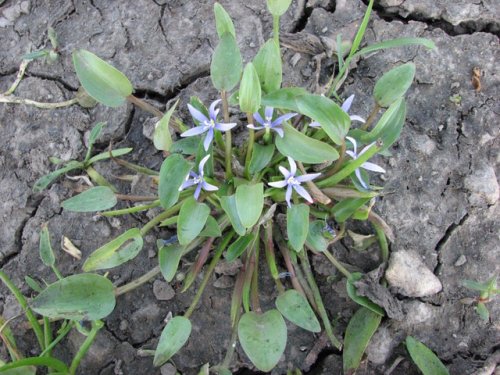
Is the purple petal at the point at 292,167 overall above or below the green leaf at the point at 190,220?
above

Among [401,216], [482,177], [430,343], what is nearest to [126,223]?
[401,216]

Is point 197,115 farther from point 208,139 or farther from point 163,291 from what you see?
point 163,291

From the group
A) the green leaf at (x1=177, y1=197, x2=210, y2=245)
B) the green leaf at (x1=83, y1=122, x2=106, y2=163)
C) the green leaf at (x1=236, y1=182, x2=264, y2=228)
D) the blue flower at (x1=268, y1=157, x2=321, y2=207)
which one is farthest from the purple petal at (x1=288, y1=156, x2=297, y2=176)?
the green leaf at (x1=83, y1=122, x2=106, y2=163)

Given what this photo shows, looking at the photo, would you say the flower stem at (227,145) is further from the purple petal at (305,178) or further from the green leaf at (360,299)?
the green leaf at (360,299)

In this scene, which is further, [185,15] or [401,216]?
[185,15]

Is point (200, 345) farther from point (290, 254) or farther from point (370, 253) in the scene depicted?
point (370, 253)

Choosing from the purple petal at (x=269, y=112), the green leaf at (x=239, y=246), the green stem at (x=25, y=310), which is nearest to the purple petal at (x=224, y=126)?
the purple petal at (x=269, y=112)

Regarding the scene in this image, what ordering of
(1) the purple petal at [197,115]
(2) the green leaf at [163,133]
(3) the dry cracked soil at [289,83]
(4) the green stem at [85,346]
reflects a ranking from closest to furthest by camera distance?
(2) the green leaf at [163,133] < (1) the purple petal at [197,115] < (4) the green stem at [85,346] < (3) the dry cracked soil at [289,83]
